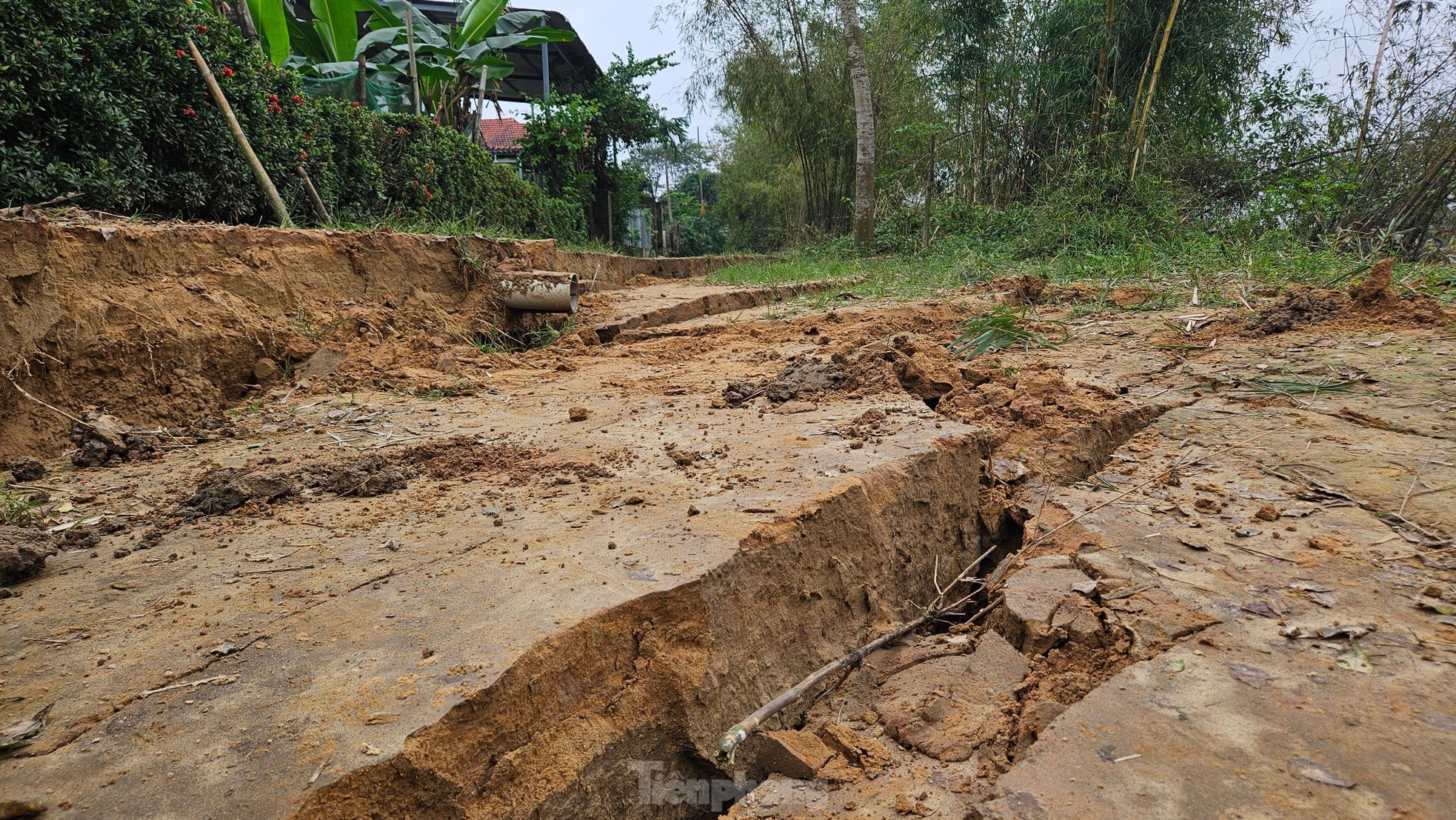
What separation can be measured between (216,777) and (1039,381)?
9.54 feet

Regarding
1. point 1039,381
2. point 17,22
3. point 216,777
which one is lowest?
point 216,777

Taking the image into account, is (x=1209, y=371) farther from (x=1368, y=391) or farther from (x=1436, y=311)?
(x=1436, y=311)

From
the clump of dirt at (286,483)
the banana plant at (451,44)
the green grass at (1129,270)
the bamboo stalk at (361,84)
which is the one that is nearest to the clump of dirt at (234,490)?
the clump of dirt at (286,483)

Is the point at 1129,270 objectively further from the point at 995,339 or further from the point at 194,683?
the point at 194,683

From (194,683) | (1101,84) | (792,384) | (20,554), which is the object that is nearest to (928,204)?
(1101,84)

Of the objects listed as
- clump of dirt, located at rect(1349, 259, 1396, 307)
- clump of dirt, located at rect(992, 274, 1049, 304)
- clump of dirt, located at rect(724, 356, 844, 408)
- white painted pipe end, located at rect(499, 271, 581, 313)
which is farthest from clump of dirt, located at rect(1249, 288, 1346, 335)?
white painted pipe end, located at rect(499, 271, 581, 313)

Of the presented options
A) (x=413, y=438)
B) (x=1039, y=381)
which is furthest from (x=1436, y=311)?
(x=413, y=438)

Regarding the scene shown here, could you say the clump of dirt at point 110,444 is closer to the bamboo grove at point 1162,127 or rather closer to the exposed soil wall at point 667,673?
the exposed soil wall at point 667,673

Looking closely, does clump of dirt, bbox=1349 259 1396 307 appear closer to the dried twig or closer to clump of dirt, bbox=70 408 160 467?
the dried twig

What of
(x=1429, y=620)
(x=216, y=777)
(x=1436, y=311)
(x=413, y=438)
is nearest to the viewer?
(x=216, y=777)

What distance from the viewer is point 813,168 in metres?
15.1

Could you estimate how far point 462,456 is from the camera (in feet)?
8.81

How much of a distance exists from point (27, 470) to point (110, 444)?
0.27 m

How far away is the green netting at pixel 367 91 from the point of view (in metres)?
7.54
